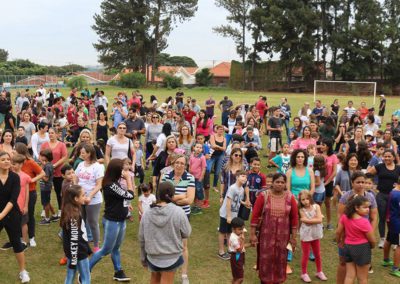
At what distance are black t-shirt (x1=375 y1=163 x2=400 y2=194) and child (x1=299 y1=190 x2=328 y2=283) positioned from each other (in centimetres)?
142

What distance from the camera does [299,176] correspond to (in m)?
6.43

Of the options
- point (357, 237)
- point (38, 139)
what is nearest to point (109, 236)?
point (357, 237)

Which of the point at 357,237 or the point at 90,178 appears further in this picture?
the point at 90,178

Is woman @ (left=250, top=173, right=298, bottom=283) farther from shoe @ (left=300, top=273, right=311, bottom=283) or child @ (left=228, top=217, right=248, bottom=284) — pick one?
shoe @ (left=300, top=273, right=311, bottom=283)

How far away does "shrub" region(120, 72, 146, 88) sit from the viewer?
5665 cm

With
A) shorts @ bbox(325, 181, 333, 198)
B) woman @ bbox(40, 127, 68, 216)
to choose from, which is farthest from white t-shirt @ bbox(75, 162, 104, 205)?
shorts @ bbox(325, 181, 333, 198)

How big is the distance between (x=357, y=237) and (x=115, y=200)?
2.91 m

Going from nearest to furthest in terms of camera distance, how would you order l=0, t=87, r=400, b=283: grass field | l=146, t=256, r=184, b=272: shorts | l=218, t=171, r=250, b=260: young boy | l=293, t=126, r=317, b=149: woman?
l=146, t=256, r=184, b=272: shorts
l=0, t=87, r=400, b=283: grass field
l=218, t=171, r=250, b=260: young boy
l=293, t=126, r=317, b=149: woman

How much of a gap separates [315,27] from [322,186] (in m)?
51.8

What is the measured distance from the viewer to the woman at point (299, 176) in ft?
21.0

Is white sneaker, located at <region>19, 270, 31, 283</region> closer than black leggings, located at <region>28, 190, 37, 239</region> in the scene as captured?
Yes

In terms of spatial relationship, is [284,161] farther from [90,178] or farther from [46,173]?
[46,173]

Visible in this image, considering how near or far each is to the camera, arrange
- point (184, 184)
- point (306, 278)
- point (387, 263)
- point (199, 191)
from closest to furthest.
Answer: point (184, 184) → point (306, 278) → point (387, 263) → point (199, 191)

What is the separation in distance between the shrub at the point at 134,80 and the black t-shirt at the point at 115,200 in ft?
172
